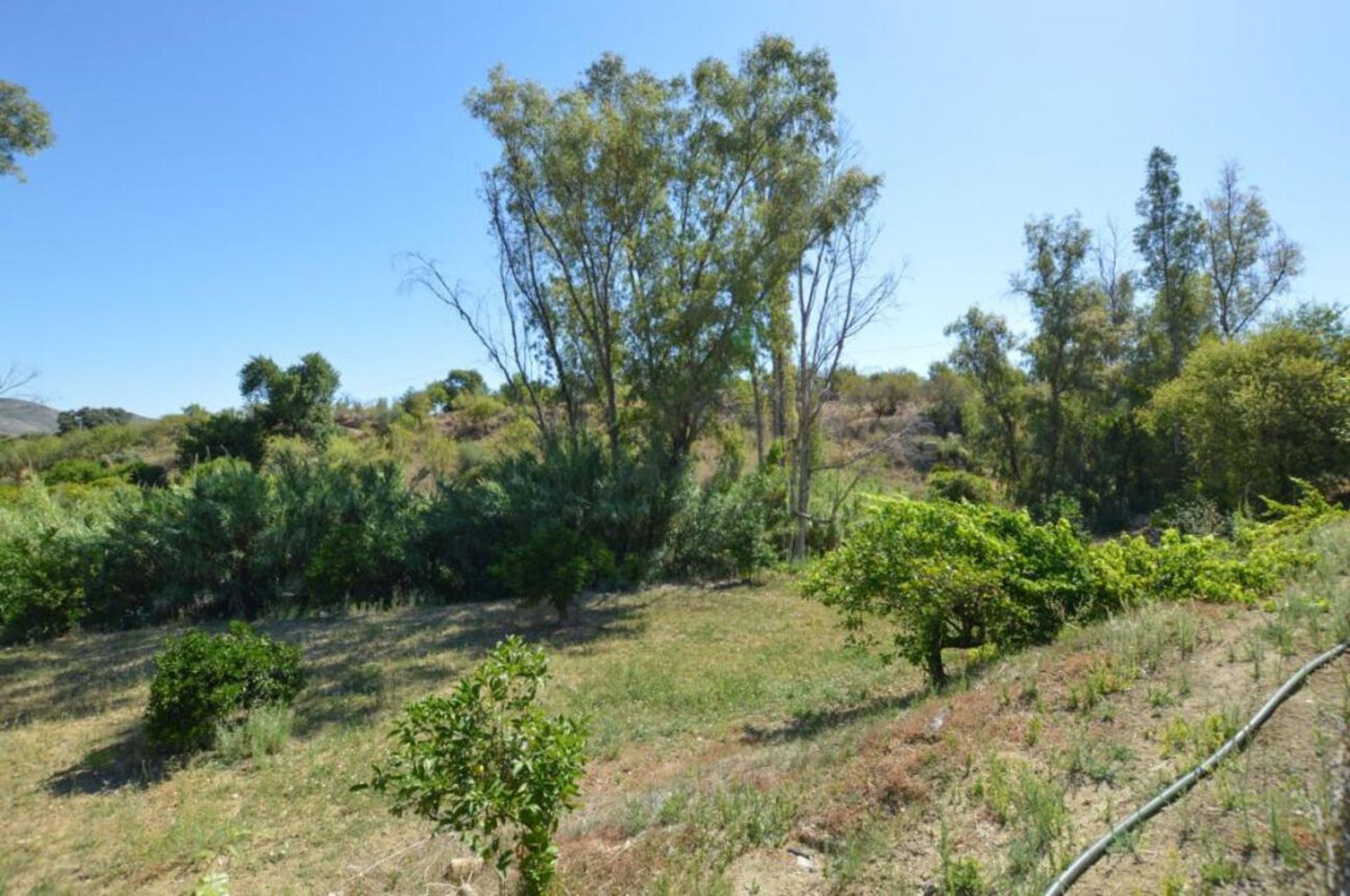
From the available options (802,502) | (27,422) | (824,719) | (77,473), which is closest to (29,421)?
(27,422)

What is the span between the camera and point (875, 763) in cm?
382

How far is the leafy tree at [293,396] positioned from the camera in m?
31.5

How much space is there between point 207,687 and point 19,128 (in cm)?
747

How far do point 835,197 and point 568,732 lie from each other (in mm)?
13432

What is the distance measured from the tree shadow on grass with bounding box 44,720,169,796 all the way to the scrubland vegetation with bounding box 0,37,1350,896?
38 millimetres

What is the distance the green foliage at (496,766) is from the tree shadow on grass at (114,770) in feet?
11.7

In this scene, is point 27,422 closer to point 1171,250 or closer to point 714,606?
point 714,606

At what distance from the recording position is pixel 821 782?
3.84m

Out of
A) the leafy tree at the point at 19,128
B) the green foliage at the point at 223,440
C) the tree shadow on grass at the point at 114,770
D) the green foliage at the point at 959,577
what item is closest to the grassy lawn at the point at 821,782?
the tree shadow on grass at the point at 114,770

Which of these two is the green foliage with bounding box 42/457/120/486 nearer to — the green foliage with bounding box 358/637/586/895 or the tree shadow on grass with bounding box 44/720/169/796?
the tree shadow on grass with bounding box 44/720/169/796

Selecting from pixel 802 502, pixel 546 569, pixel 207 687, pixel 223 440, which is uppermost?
pixel 223 440

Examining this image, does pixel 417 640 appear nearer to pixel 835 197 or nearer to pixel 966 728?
pixel 966 728

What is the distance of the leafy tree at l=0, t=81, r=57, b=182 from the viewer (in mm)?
8414

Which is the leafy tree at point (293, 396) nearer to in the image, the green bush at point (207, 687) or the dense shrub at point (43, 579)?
the dense shrub at point (43, 579)
